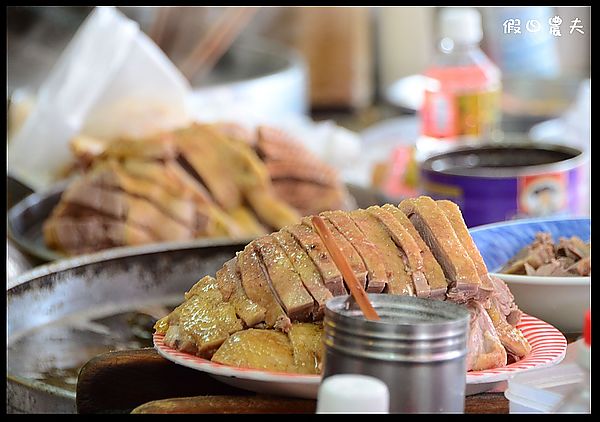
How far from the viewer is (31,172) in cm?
262

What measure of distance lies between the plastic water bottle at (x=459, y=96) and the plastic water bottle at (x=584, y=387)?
156 centimetres

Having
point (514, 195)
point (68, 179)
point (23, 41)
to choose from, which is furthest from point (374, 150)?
point (23, 41)

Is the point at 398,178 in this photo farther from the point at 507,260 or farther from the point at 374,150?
the point at 507,260

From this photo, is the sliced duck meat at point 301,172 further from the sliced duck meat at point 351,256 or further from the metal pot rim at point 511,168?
the sliced duck meat at point 351,256

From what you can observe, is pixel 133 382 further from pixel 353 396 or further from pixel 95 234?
pixel 95 234

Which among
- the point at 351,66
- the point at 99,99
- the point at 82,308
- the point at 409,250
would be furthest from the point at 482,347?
the point at 351,66

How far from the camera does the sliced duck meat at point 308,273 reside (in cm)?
109

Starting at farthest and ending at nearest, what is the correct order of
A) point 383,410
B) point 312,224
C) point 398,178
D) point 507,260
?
point 398,178
point 507,260
point 312,224
point 383,410

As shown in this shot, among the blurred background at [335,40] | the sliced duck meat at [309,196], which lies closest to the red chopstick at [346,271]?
the sliced duck meat at [309,196]

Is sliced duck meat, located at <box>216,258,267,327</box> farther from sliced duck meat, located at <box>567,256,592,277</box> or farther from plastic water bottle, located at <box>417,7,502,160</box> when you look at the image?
plastic water bottle, located at <box>417,7,502,160</box>

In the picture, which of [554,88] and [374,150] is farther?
[554,88]

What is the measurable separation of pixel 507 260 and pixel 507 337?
44cm

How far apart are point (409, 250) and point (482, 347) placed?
132mm

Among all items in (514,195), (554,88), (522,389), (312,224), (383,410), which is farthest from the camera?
(554,88)
